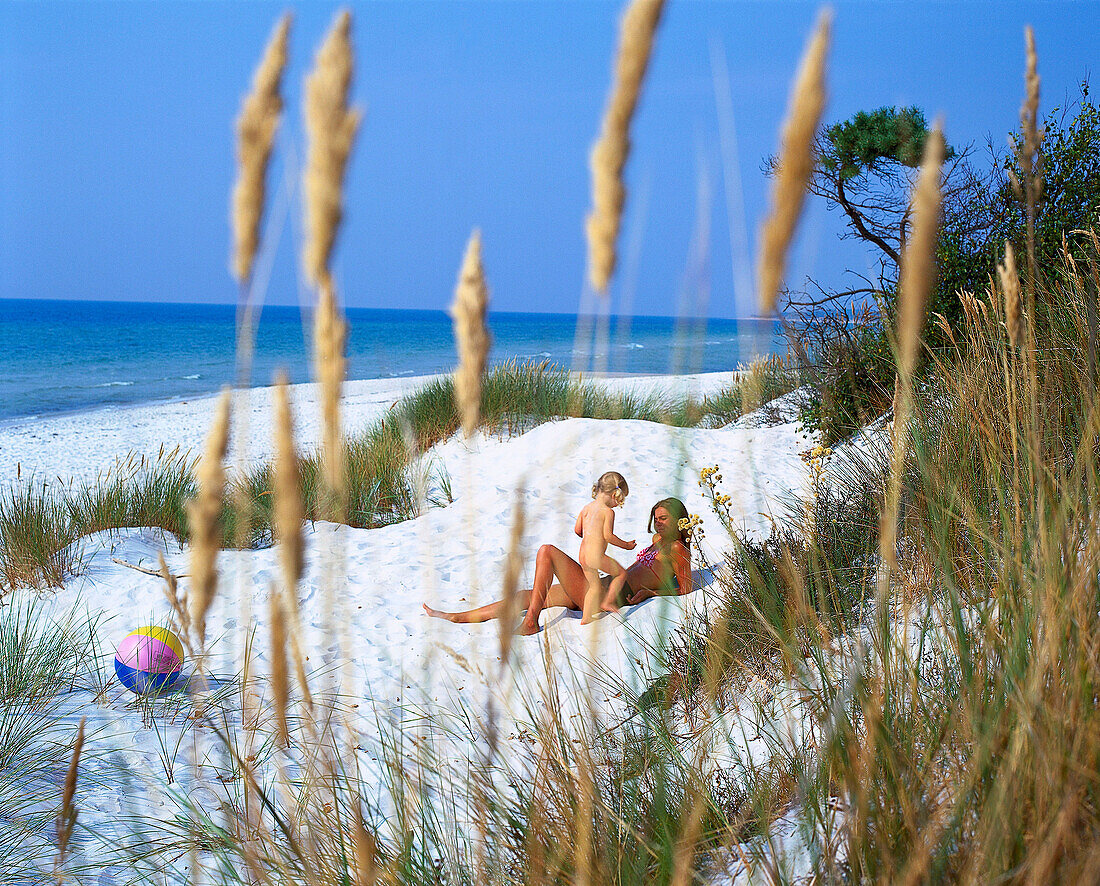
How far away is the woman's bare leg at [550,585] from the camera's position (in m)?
4.25

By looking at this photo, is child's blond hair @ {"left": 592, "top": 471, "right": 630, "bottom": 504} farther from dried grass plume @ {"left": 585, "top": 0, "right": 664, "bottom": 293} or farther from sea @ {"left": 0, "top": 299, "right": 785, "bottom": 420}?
dried grass plume @ {"left": 585, "top": 0, "right": 664, "bottom": 293}

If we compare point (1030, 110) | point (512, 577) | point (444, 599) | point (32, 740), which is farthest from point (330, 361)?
point (444, 599)

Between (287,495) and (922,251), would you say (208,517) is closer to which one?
(287,495)

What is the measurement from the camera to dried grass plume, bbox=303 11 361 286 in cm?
82

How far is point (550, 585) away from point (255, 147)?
3.76m

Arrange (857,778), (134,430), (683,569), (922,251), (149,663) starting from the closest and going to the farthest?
(922,251)
(857,778)
(149,663)
(683,569)
(134,430)

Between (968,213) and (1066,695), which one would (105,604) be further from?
(968,213)

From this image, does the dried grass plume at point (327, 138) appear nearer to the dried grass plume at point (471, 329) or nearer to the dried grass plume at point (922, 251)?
the dried grass plume at point (471, 329)

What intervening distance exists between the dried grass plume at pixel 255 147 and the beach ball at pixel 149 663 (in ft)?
8.93

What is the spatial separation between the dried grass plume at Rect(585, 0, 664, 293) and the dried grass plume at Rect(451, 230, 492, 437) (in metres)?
0.17

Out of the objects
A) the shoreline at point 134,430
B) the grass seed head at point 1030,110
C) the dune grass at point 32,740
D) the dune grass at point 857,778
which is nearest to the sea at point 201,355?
the dune grass at point 857,778

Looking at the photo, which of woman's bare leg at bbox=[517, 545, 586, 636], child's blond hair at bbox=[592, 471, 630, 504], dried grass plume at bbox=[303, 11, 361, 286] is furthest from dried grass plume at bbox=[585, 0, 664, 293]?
child's blond hair at bbox=[592, 471, 630, 504]

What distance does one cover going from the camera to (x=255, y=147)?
894 millimetres

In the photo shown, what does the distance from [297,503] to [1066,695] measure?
3.72 feet
